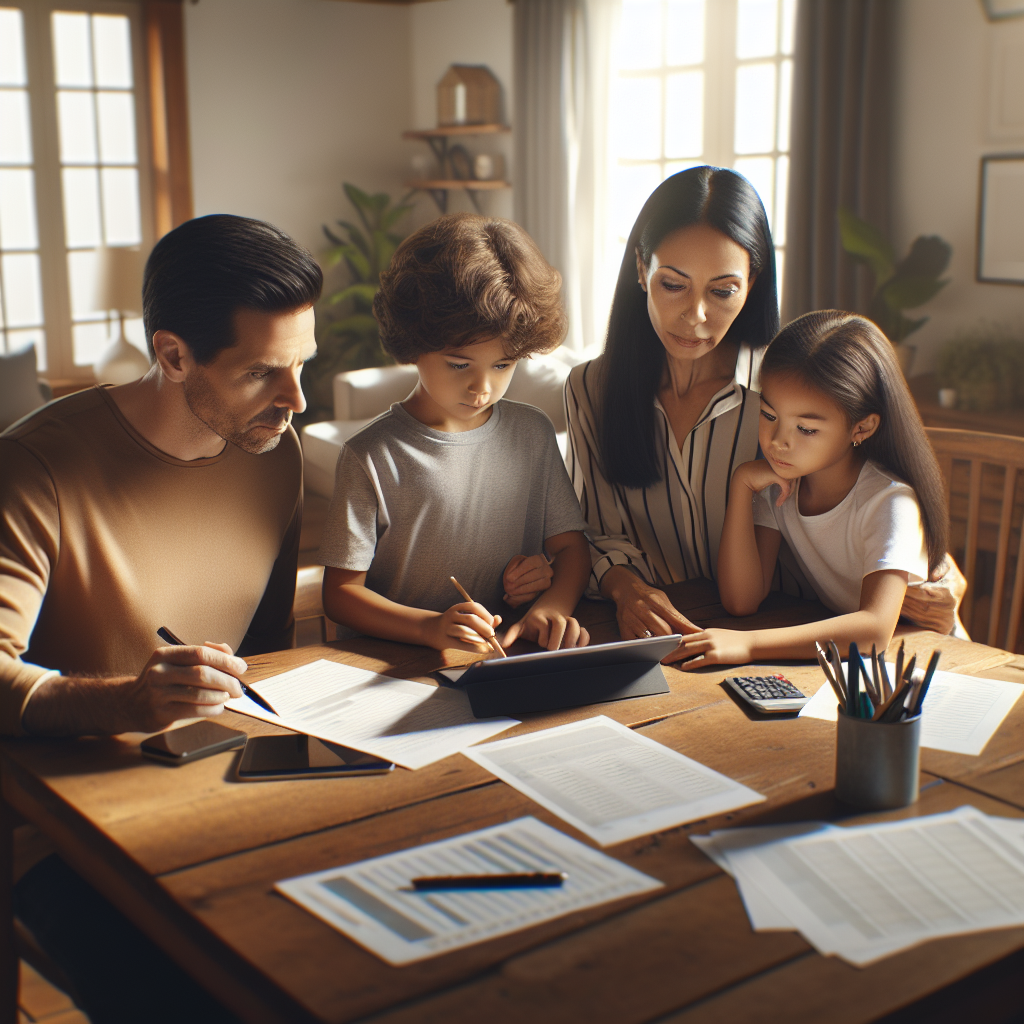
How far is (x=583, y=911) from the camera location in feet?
3.03

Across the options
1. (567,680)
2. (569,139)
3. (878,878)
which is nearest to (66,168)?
(569,139)

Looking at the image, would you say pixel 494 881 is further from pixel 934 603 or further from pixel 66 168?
pixel 66 168

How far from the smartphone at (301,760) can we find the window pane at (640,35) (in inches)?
Answer: 191

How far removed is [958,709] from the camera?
4.50ft

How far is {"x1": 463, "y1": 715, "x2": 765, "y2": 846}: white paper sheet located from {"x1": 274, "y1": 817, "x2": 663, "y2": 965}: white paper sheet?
0.19 ft

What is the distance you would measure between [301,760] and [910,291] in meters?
3.28

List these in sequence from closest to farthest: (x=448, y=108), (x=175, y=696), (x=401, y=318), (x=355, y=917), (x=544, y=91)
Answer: (x=355, y=917) < (x=175, y=696) < (x=401, y=318) < (x=544, y=91) < (x=448, y=108)

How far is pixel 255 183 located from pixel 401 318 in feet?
A: 17.3

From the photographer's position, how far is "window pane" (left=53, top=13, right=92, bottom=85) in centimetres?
576

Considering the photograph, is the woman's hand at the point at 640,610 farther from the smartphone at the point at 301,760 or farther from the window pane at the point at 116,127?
the window pane at the point at 116,127

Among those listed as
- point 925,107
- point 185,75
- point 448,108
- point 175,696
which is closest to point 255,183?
point 185,75

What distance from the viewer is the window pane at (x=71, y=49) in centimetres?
576

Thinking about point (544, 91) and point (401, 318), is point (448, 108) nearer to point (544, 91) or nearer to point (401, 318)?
point (544, 91)

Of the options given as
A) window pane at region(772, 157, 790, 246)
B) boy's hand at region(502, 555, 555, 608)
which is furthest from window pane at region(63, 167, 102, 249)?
boy's hand at region(502, 555, 555, 608)
